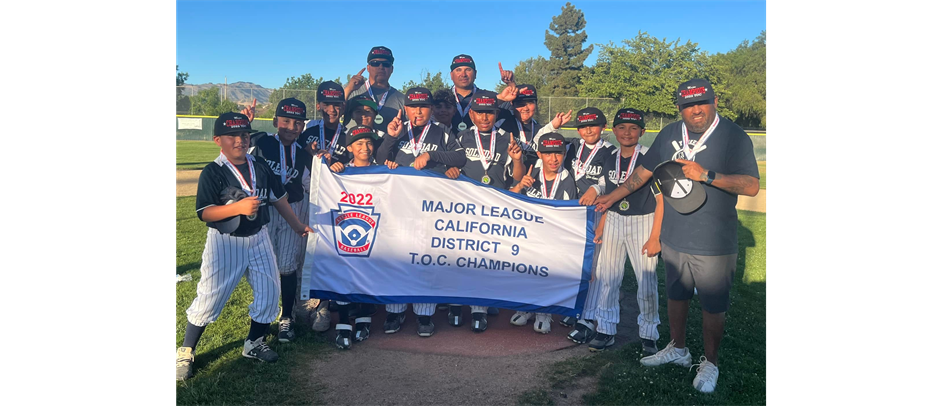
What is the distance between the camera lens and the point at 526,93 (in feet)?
19.1

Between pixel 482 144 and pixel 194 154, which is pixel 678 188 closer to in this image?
pixel 482 144

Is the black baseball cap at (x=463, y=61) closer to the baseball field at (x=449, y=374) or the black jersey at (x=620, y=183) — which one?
the black jersey at (x=620, y=183)

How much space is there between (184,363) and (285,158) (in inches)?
78.0

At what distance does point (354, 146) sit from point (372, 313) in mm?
1596

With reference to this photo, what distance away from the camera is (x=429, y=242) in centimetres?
487

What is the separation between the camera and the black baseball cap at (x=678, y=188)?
397 cm

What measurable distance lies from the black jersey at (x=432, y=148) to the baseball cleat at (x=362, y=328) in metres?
1.54

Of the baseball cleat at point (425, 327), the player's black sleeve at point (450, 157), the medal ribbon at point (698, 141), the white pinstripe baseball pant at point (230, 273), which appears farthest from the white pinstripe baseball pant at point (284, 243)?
the medal ribbon at point (698, 141)

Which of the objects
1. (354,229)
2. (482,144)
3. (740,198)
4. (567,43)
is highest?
(567,43)

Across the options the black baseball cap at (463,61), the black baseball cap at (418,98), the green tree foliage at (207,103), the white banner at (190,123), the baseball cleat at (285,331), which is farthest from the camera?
Result: the green tree foliage at (207,103)

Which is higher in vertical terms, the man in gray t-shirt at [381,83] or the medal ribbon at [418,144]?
the man in gray t-shirt at [381,83]

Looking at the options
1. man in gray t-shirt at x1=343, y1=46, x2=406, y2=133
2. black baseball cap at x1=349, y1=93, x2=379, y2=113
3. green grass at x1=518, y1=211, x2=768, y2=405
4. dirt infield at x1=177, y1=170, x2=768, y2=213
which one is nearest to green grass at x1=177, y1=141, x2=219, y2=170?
dirt infield at x1=177, y1=170, x2=768, y2=213

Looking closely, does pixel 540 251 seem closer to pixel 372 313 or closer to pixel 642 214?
pixel 642 214

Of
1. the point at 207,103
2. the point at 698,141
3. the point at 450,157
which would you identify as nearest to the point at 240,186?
the point at 450,157
